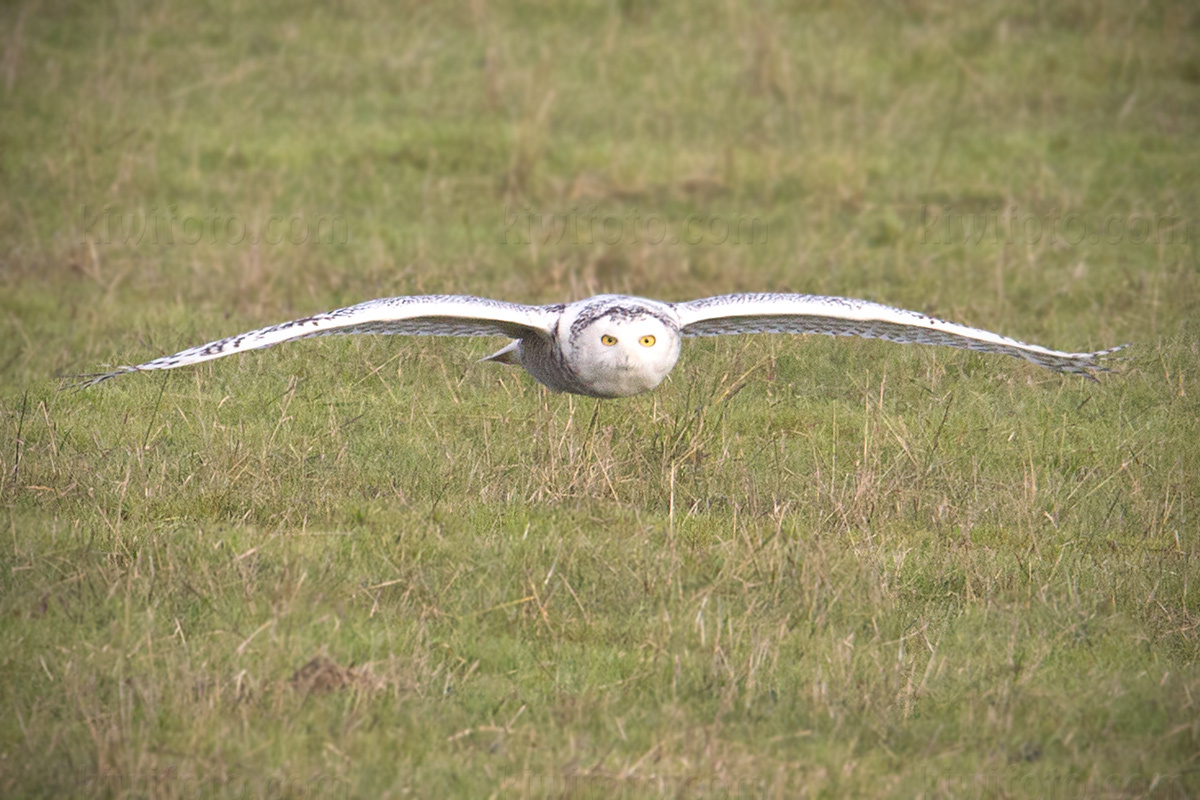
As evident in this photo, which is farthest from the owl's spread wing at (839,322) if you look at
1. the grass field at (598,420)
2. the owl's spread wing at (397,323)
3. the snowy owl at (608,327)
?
the owl's spread wing at (397,323)

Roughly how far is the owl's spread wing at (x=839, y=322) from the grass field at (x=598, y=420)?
1.81 feet

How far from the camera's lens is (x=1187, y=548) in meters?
7.27

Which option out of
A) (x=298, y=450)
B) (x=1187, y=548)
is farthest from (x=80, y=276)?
(x=1187, y=548)

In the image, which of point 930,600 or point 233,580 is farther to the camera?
point 930,600

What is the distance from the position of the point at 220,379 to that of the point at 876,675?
4562 mm

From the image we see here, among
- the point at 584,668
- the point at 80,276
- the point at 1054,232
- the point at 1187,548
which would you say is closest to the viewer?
the point at 584,668

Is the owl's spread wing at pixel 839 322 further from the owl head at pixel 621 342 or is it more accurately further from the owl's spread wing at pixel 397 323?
the owl's spread wing at pixel 397 323

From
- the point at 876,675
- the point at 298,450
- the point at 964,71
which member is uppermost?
the point at 964,71

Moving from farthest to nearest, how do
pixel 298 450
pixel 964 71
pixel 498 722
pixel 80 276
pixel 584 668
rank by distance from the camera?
pixel 964 71 → pixel 80 276 → pixel 298 450 → pixel 584 668 → pixel 498 722

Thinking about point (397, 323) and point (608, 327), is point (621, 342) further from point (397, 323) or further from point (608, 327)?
point (397, 323)

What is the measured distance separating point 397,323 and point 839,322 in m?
2.15

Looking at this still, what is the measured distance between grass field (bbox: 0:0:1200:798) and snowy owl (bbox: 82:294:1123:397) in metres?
0.49

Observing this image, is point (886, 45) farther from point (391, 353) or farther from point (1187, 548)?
point (1187, 548)

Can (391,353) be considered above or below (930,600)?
above
